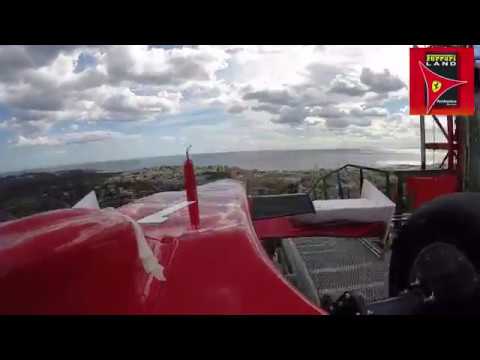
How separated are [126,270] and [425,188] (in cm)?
284

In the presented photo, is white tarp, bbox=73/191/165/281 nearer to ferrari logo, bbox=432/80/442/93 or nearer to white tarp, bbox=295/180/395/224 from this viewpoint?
white tarp, bbox=295/180/395/224

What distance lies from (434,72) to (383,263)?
103 cm

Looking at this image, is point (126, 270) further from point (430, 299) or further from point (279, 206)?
point (279, 206)

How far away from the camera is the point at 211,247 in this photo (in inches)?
40.3

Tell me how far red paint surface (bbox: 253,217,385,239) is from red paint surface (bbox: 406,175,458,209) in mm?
969

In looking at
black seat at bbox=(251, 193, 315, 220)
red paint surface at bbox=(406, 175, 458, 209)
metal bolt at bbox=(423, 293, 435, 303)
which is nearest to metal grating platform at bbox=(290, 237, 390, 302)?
black seat at bbox=(251, 193, 315, 220)

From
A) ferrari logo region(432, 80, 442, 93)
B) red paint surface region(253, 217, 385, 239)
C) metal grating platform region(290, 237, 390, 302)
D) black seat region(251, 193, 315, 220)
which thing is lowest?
metal grating platform region(290, 237, 390, 302)

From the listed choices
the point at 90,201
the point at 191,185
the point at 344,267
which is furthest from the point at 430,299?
the point at 90,201

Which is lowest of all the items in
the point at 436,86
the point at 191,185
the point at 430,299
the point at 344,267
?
the point at 344,267

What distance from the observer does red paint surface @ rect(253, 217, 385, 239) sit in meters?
1.98

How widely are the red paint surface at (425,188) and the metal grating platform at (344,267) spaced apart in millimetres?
746

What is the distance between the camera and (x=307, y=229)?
2053 mm

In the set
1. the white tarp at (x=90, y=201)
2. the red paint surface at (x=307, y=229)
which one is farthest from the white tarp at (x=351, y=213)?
the white tarp at (x=90, y=201)
